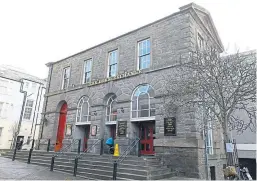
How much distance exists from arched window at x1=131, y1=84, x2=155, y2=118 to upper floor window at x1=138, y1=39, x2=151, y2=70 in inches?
60.5

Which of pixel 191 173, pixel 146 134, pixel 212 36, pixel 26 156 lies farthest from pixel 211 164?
pixel 26 156

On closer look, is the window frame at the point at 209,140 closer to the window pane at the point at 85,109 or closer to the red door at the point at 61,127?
the window pane at the point at 85,109

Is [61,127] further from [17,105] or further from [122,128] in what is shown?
[17,105]

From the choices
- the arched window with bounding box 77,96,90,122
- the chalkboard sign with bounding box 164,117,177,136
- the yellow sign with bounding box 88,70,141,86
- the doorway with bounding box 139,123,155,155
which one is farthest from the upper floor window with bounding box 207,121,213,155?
the arched window with bounding box 77,96,90,122

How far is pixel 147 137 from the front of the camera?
40.4ft

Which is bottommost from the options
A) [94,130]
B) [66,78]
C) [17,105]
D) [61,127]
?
[94,130]

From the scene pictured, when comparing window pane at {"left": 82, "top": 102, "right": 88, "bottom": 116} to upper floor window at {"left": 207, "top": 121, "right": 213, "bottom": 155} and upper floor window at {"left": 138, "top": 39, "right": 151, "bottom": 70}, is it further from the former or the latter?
upper floor window at {"left": 207, "top": 121, "right": 213, "bottom": 155}

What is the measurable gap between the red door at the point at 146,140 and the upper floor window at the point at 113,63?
477cm

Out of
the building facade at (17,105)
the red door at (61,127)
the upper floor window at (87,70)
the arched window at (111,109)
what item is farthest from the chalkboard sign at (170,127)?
the building facade at (17,105)

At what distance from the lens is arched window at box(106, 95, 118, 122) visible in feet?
45.5

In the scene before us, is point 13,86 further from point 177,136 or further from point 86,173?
point 177,136

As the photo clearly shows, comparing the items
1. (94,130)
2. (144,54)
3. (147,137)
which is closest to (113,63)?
(144,54)

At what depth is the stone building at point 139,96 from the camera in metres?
10.2

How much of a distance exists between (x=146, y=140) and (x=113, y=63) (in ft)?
20.8
